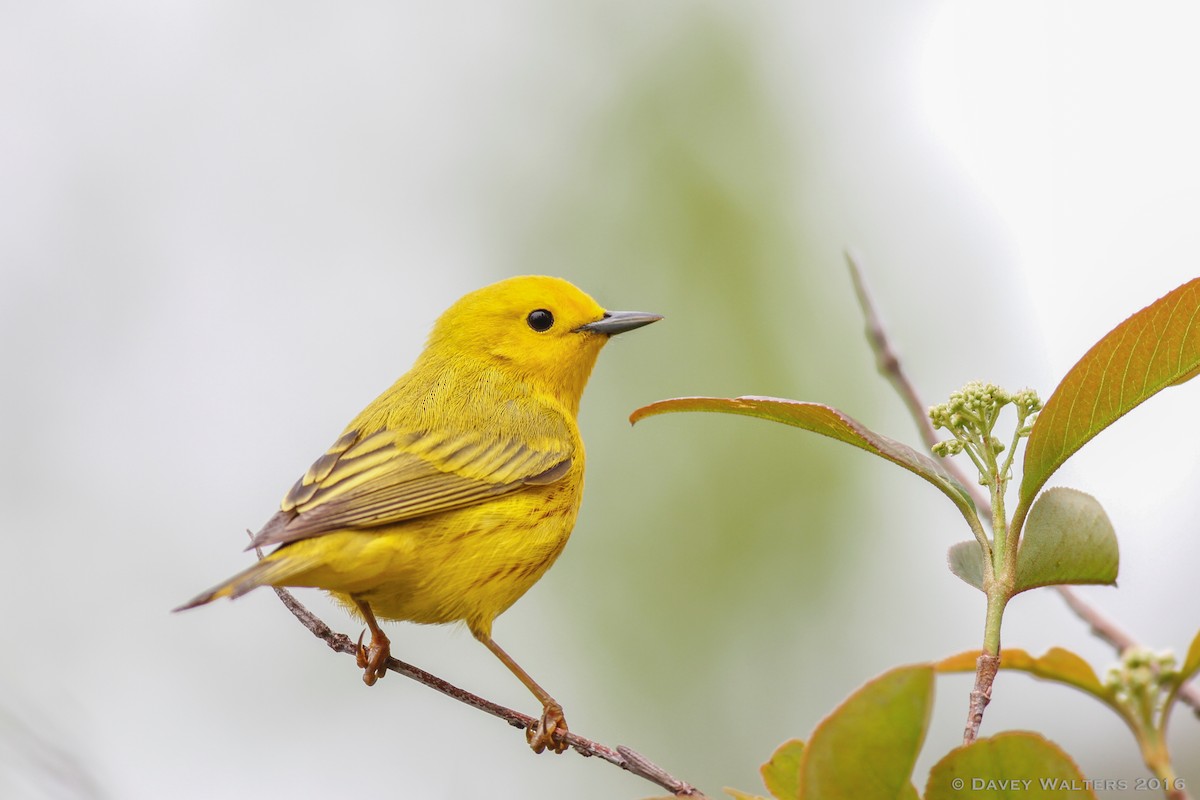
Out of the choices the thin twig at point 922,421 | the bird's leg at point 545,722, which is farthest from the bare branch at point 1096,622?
the bird's leg at point 545,722

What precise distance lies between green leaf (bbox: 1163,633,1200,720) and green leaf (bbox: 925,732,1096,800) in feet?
0.67

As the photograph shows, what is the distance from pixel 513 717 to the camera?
2.78m

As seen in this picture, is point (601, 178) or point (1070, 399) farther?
point (601, 178)

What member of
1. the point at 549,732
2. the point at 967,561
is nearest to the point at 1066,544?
the point at 967,561

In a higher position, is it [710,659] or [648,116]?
[648,116]

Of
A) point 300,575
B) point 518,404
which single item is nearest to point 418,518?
point 300,575

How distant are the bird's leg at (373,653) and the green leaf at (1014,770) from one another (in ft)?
8.40

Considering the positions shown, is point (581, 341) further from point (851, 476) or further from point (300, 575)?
point (851, 476)

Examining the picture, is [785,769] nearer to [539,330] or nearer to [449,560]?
[449,560]

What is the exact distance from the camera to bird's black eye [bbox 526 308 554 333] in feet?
16.7

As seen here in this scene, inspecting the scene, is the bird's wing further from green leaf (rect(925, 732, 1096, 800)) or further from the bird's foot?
green leaf (rect(925, 732, 1096, 800))

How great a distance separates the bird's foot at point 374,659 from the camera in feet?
12.6

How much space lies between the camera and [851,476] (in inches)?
353

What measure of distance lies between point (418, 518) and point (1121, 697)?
2.79 metres
